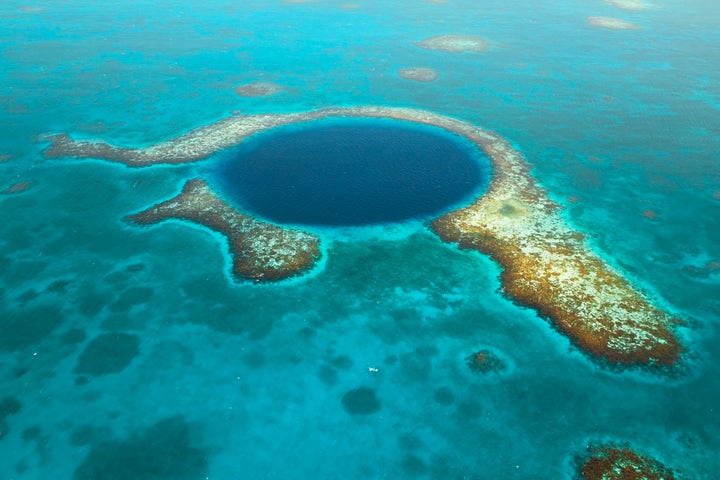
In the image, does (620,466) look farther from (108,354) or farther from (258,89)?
A: (258,89)

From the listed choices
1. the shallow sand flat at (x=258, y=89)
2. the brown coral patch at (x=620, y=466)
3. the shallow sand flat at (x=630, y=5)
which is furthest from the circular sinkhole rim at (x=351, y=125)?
the shallow sand flat at (x=630, y=5)

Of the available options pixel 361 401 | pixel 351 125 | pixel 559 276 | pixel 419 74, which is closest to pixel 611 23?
pixel 419 74

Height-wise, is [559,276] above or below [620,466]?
above

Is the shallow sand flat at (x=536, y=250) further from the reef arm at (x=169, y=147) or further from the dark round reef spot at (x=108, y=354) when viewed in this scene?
the dark round reef spot at (x=108, y=354)

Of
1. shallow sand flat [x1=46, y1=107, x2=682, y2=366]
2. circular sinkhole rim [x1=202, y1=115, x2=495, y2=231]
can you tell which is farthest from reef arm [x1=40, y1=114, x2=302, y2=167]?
circular sinkhole rim [x1=202, y1=115, x2=495, y2=231]

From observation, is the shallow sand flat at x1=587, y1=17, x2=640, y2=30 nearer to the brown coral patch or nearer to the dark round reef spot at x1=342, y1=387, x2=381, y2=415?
the brown coral patch

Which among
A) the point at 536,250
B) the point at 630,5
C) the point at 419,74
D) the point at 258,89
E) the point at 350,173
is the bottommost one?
the point at 536,250
